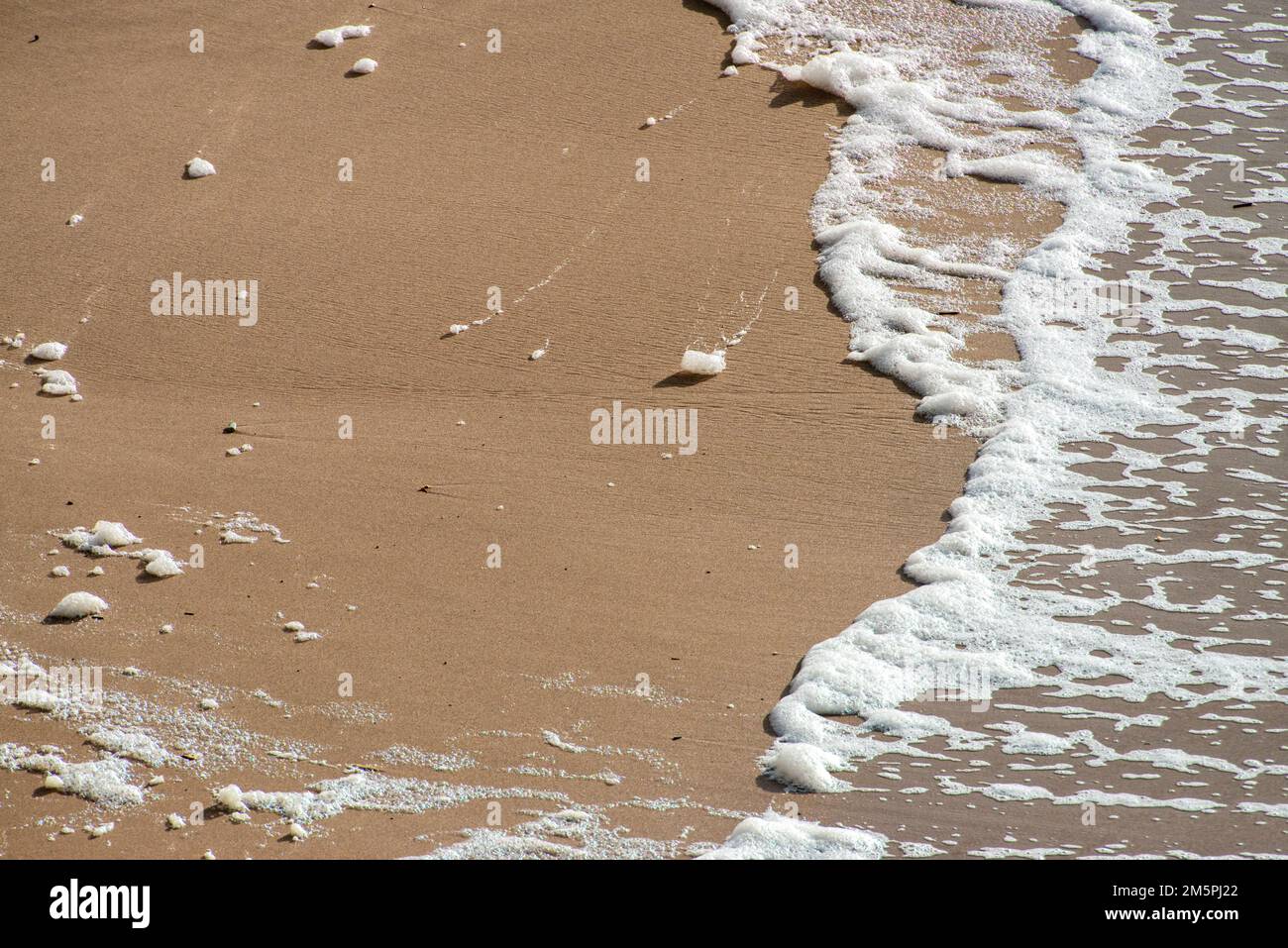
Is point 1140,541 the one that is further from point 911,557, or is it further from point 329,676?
point 329,676

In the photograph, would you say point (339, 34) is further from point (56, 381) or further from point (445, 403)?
point (445, 403)

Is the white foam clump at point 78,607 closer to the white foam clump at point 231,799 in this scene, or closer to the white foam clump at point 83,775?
the white foam clump at point 83,775

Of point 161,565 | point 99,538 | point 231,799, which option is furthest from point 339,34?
point 231,799

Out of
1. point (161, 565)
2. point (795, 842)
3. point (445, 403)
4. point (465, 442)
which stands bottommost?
point (795, 842)

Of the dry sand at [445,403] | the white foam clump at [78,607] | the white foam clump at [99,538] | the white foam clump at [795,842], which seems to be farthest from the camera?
the white foam clump at [99,538]

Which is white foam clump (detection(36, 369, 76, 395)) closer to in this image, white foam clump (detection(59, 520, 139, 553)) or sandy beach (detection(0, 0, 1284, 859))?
sandy beach (detection(0, 0, 1284, 859))

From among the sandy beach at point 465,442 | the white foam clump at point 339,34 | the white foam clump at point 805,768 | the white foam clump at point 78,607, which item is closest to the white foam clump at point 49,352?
the sandy beach at point 465,442
